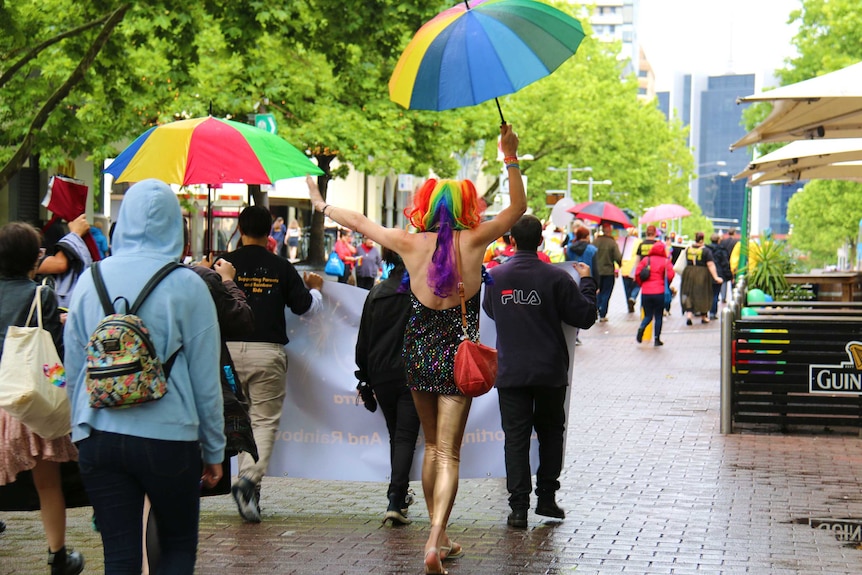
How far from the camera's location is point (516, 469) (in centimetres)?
Result: 748

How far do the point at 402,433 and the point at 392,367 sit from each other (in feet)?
1.34

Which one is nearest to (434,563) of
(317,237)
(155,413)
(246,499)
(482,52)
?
(246,499)

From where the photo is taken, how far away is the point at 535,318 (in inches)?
292

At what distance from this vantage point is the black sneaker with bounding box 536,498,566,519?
750cm

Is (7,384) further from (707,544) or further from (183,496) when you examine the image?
(707,544)

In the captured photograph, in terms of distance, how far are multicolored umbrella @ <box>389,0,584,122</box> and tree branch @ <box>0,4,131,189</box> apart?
24.6 feet

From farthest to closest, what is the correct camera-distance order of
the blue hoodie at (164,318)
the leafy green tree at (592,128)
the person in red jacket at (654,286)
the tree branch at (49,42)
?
the leafy green tree at (592,128) < the person in red jacket at (654,286) < the tree branch at (49,42) < the blue hoodie at (164,318)

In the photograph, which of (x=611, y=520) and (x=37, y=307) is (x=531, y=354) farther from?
(x=37, y=307)

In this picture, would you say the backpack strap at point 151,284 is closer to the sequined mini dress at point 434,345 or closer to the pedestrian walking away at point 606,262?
the sequined mini dress at point 434,345

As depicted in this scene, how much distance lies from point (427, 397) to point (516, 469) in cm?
145

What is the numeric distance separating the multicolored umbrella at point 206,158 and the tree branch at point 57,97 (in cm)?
624

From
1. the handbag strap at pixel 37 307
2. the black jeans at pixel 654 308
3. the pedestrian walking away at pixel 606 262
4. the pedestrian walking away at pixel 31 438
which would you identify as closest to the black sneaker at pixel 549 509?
the pedestrian walking away at pixel 31 438

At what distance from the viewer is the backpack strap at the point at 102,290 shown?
4336mm

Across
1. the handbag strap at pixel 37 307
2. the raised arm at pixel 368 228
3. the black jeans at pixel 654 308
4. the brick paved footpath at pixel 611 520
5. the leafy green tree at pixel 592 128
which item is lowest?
the brick paved footpath at pixel 611 520
